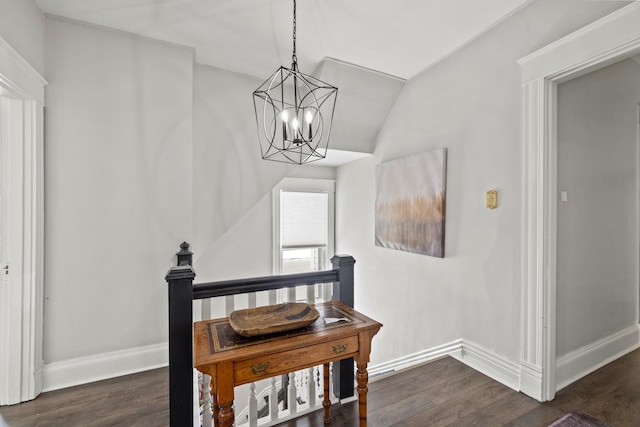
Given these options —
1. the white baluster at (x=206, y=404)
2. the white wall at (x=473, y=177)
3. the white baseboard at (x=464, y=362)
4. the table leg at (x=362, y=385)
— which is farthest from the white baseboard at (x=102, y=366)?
the white wall at (x=473, y=177)

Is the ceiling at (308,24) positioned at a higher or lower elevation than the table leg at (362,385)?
higher

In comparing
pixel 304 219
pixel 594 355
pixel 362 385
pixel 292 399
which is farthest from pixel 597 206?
pixel 304 219

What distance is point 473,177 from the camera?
2518 millimetres

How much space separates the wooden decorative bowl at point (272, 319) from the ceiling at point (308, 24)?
210 cm

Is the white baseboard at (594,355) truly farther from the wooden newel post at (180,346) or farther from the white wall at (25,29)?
the white wall at (25,29)

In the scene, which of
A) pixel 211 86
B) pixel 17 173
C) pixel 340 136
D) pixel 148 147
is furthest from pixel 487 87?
pixel 17 173

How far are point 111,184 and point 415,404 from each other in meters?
2.84

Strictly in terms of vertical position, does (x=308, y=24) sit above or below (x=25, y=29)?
above

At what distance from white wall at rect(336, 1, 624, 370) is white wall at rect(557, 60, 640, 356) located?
1.16 feet

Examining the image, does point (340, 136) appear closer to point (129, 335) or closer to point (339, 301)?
point (339, 301)

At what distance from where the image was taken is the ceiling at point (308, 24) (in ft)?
6.99

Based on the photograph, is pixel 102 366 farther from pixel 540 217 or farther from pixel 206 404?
pixel 540 217

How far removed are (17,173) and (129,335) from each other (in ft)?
4.72

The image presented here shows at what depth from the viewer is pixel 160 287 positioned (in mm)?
2549
